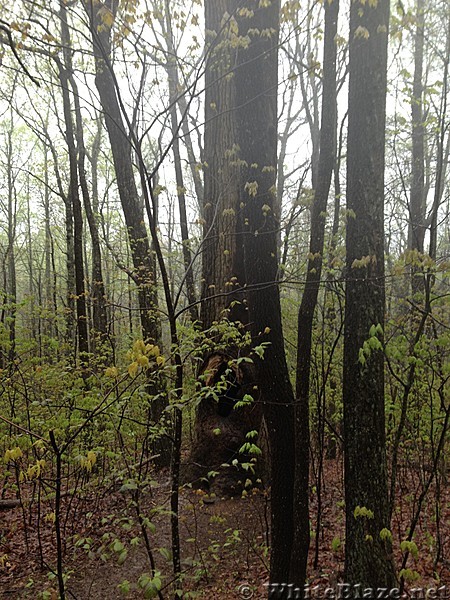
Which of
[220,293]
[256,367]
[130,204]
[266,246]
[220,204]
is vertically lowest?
[256,367]

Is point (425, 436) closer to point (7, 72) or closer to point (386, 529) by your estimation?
point (386, 529)

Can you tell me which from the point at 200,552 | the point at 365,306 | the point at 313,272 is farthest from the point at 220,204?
the point at 200,552

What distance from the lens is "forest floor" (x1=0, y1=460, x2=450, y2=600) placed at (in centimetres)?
454

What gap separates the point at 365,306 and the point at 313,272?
774 mm

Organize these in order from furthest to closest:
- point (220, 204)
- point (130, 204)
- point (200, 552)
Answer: point (130, 204), point (220, 204), point (200, 552)

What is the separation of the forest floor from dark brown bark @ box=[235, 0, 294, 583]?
2.16ft

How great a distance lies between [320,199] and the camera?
4.09 meters

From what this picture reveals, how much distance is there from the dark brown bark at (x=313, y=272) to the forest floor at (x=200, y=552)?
69 centimetres

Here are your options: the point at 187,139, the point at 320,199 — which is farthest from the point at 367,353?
the point at 187,139

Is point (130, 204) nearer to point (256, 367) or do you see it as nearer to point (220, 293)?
point (220, 293)

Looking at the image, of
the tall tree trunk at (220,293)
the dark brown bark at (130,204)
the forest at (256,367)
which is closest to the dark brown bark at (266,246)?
the forest at (256,367)

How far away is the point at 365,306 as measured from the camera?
3.35 metres

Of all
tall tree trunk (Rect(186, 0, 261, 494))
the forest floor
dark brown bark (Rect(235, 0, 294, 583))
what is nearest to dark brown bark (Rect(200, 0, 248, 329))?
tall tree trunk (Rect(186, 0, 261, 494))

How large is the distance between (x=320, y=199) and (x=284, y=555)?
3.38 meters
